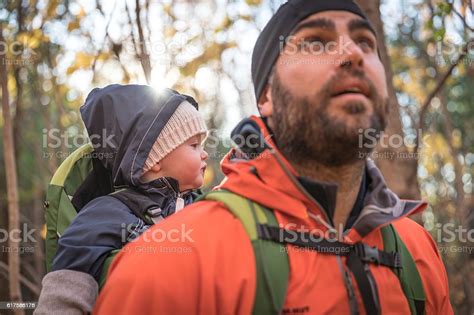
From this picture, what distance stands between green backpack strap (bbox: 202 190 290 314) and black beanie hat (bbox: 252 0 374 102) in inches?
23.4

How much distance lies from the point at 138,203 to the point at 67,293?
62 cm

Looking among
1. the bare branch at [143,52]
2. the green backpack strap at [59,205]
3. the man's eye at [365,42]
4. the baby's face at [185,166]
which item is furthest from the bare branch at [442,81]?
the green backpack strap at [59,205]

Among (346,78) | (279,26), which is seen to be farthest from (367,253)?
(279,26)

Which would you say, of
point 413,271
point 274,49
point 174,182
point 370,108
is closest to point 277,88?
point 274,49

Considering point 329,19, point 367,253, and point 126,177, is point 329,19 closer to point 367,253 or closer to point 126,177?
point 367,253

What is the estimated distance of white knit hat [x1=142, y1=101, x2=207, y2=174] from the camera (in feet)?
10.8

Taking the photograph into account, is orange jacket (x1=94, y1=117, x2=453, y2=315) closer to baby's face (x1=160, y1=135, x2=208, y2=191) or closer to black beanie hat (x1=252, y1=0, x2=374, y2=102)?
black beanie hat (x1=252, y1=0, x2=374, y2=102)

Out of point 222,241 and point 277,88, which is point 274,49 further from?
point 222,241

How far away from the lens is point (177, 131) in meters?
3.37

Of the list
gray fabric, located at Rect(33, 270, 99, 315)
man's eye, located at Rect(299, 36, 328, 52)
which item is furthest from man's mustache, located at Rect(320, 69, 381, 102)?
gray fabric, located at Rect(33, 270, 99, 315)

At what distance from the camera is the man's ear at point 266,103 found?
7.41ft

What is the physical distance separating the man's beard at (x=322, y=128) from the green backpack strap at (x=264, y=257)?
292 mm

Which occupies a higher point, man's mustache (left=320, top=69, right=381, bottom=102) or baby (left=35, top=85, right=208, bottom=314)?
man's mustache (left=320, top=69, right=381, bottom=102)

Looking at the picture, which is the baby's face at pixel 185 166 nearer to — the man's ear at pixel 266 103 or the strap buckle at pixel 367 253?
the man's ear at pixel 266 103
